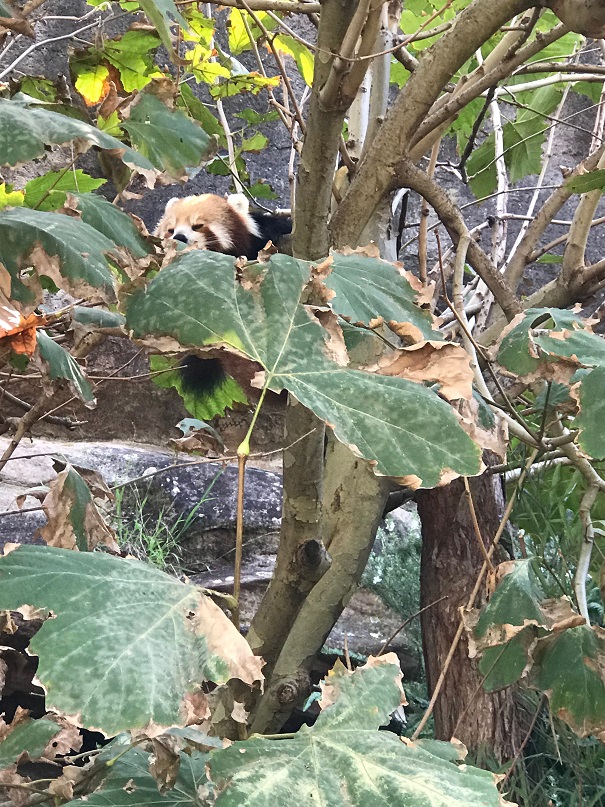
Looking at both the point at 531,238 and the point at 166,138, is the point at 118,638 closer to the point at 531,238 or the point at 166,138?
the point at 166,138

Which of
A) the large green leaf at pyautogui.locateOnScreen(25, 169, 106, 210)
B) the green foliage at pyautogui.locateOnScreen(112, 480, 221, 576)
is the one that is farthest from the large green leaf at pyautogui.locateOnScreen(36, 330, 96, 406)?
the green foliage at pyautogui.locateOnScreen(112, 480, 221, 576)

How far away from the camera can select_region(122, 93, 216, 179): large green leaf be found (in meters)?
0.92

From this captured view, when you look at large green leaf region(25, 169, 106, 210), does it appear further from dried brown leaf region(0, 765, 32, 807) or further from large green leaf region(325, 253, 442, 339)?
dried brown leaf region(0, 765, 32, 807)

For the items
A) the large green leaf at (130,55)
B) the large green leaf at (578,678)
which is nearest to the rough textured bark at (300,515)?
the large green leaf at (578,678)

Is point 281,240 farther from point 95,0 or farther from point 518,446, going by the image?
point 518,446

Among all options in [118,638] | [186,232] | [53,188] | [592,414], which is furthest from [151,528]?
[118,638]

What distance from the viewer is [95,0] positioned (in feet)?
5.78

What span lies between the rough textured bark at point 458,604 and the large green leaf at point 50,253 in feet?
3.47

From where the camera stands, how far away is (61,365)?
84 centimetres

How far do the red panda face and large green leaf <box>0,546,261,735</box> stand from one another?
2549mm

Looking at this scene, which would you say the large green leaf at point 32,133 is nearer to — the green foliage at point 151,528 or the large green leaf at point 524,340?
the large green leaf at point 524,340

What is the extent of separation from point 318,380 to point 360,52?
0.59 metres

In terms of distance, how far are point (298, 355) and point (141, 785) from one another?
344 mm

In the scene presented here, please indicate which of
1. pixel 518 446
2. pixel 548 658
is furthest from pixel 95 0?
A: pixel 548 658
